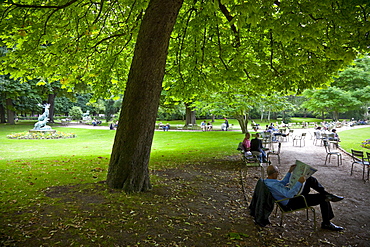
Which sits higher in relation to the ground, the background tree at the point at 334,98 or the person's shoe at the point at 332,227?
the background tree at the point at 334,98

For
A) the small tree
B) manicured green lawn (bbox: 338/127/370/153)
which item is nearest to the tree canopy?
manicured green lawn (bbox: 338/127/370/153)

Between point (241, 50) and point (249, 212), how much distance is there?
6.02 m

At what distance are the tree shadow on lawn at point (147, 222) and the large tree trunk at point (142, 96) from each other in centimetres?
61

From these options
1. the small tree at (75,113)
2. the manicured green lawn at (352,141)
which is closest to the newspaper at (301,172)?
the manicured green lawn at (352,141)

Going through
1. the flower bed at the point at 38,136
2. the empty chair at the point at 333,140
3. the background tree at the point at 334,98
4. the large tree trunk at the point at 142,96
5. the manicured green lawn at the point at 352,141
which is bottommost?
the flower bed at the point at 38,136

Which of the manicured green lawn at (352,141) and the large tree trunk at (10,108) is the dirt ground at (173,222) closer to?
the manicured green lawn at (352,141)

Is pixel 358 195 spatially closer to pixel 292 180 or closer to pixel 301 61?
pixel 292 180

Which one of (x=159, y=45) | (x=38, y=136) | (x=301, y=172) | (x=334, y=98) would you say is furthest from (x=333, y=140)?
(x=38, y=136)

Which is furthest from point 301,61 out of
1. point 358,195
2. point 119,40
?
point 119,40

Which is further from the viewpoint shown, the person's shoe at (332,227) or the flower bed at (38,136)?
the flower bed at (38,136)

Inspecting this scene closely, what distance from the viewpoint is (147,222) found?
4445 mm

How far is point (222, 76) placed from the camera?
975 cm

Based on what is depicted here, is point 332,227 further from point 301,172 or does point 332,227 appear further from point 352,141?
point 352,141

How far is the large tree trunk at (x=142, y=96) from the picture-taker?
5.56m
